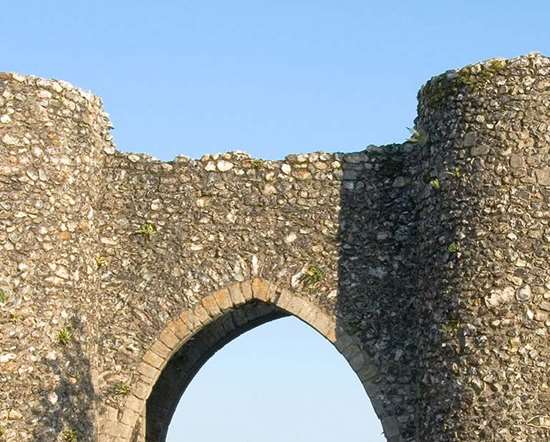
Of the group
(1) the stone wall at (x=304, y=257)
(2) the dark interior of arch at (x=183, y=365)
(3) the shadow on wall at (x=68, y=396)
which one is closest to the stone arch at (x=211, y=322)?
(1) the stone wall at (x=304, y=257)

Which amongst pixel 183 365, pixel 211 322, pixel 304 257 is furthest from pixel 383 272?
pixel 183 365

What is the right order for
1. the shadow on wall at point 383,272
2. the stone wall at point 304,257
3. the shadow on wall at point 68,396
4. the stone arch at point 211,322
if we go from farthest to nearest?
1. the stone arch at point 211,322
2. the shadow on wall at point 383,272
3. the shadow on wall at point 68,396
4. the stone wall at point 304,257

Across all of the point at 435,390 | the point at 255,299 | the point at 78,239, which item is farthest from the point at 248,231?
the point at 435,390

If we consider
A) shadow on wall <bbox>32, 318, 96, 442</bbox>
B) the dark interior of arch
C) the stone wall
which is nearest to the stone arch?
the stone wall

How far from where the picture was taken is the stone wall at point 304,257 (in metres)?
14.4

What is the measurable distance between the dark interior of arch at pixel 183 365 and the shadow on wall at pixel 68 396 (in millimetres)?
2549

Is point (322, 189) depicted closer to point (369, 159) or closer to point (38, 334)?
point (369, 159)

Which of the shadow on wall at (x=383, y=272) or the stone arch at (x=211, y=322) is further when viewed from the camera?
the stone arch at (x=211, y=322)

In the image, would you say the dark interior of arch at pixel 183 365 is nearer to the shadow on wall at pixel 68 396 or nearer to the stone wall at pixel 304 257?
the stone wall at pixel 304 257

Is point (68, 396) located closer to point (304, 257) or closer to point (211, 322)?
point (211, 322)

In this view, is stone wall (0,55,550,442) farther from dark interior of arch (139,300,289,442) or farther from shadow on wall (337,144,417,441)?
dark interior of arch (139,300,289,442)

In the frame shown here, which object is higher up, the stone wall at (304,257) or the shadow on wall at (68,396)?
the stone wall at (304,257)

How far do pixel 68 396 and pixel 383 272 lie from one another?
13.0ft

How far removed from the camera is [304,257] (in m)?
16.0
